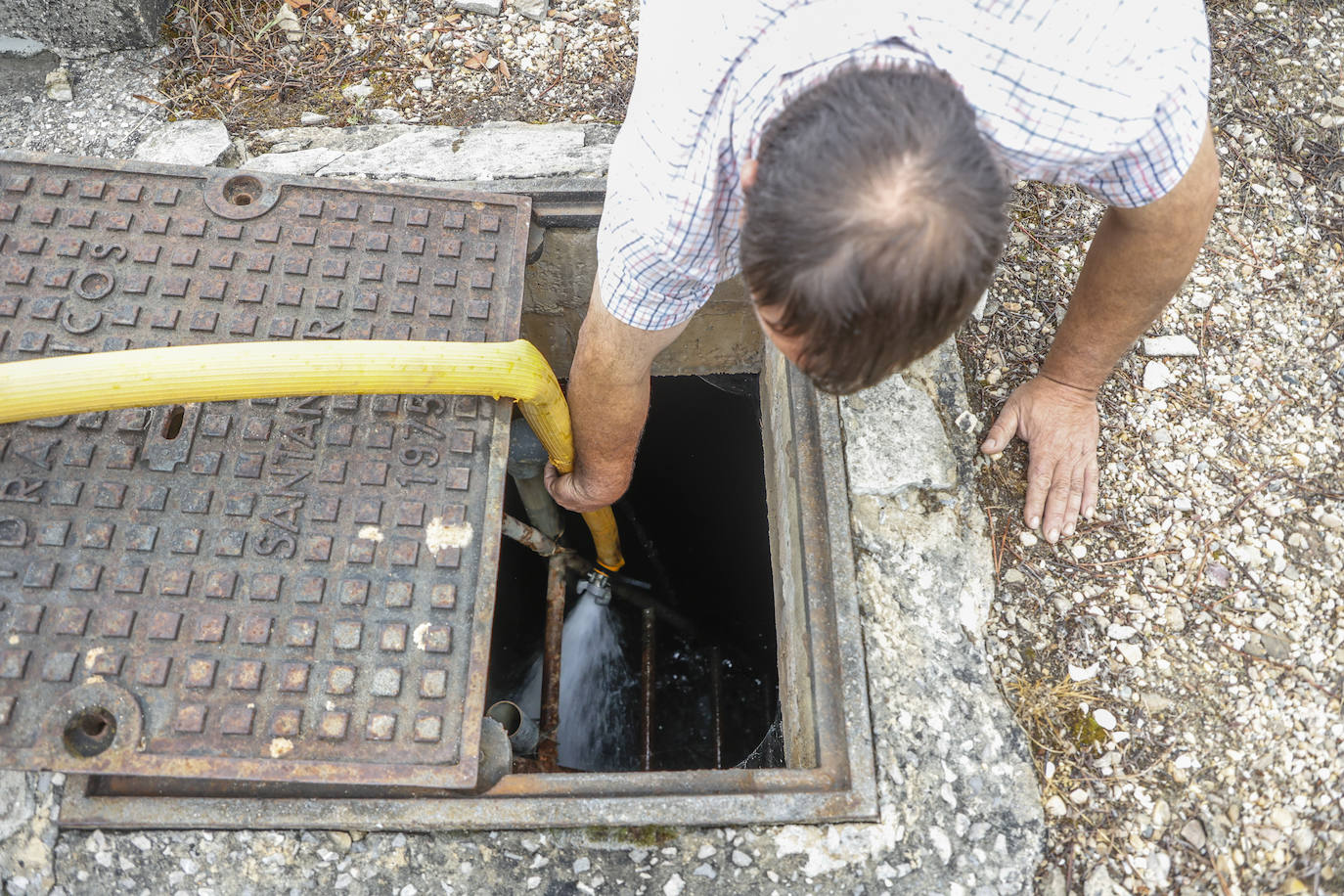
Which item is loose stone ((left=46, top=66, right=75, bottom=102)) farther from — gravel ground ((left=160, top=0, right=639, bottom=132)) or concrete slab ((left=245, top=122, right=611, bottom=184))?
concrete slab ((left=245, top=122, right=611, bottom=184))

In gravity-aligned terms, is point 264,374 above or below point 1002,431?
above

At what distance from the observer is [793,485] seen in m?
2.10

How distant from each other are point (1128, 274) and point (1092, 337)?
0.60ft

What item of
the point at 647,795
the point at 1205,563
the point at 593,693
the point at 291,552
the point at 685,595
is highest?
the point at 291,552

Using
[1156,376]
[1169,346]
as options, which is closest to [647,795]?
[1156,376]

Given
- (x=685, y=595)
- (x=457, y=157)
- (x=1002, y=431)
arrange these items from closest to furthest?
(x=1002, y=431), (x=457, y=157), (x=685, y=595)

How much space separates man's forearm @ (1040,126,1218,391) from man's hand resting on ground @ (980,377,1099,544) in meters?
0.06

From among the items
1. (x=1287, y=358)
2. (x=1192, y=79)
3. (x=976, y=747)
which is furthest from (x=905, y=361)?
(x=1287, y=358)

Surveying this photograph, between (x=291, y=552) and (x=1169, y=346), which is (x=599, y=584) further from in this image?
(x=1169, y=346)

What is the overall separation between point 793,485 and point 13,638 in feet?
5.55

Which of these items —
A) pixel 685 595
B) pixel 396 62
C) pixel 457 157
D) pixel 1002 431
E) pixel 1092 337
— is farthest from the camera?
pixel 685 595

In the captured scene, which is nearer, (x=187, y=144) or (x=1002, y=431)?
(x=1002, y=431)

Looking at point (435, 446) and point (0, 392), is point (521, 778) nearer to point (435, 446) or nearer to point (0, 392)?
point (435, 446)

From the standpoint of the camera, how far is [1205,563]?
199 cm
